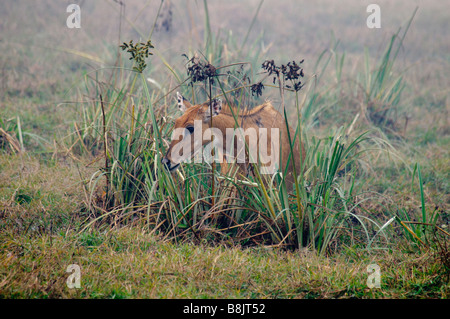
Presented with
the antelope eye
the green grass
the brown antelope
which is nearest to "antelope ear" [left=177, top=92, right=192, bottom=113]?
the brown antelope

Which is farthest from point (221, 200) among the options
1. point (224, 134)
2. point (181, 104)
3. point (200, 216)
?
point (181, 104)

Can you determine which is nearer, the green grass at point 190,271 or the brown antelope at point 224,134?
the green grass at point 190,271

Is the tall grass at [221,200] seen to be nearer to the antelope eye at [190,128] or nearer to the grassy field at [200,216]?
the grassy field at [200,216]

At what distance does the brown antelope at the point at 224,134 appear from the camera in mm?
4145

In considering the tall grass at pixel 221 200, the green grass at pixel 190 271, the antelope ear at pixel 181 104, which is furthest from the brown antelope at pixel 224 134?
the green grass at pixel 190 271

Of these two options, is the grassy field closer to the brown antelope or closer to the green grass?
the green grass

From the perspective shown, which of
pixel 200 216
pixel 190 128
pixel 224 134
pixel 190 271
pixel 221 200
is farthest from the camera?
pixel 224 134

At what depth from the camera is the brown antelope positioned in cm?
414

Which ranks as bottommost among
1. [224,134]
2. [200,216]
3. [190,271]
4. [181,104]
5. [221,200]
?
[190,271]

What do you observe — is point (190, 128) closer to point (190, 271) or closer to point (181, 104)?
point (181, 104)

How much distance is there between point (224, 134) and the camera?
4574 mm

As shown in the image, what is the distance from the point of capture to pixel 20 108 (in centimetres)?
698

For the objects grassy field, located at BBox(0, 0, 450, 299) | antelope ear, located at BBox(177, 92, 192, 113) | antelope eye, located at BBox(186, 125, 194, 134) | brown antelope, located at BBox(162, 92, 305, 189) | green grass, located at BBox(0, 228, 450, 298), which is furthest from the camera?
antelope ear, located at BBox(177, 92, 192, 113)
